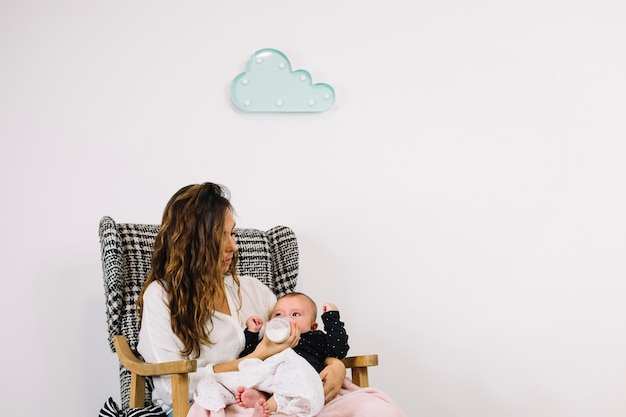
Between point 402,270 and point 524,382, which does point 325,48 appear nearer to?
point 402,270

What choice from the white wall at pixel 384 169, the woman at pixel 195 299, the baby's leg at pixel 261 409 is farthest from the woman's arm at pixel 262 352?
the white wall at pixel 384 169

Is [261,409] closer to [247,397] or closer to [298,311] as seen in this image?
[247,397]

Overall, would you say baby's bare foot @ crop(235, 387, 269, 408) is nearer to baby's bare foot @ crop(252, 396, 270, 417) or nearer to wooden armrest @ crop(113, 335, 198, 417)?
baby's bare foot @ crop(252, 396, 270, 417)

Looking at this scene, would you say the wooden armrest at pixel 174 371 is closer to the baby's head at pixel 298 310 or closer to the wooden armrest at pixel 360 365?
the baby's head at pixel 298 310

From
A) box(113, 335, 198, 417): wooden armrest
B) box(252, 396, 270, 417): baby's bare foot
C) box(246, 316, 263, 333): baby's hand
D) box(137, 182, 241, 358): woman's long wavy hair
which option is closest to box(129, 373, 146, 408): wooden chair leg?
box(113, 335, 198, 417): wooden armrest

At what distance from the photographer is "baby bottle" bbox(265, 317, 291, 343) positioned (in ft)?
7.16

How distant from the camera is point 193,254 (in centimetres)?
234

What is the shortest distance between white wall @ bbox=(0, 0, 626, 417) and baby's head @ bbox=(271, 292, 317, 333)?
A: 2.31 feet

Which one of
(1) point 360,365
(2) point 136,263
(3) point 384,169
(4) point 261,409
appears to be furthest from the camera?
(3) point 384,169

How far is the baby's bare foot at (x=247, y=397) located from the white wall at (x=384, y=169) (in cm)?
103

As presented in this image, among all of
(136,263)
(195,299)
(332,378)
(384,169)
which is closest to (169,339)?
(195,299)

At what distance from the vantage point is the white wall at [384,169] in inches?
113

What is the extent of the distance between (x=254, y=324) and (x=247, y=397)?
1.19 feet

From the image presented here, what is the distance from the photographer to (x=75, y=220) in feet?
9.44
